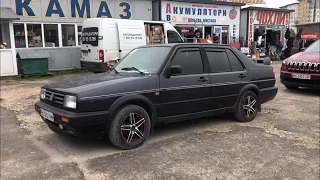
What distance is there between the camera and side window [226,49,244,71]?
5.91 meters

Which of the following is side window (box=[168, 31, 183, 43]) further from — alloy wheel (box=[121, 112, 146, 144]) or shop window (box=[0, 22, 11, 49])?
alloy wheel (box=[121, 112, 146, 144])

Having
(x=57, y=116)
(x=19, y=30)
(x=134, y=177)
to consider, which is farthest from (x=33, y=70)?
(x=134, y=177)

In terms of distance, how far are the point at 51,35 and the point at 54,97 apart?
36.6 feet

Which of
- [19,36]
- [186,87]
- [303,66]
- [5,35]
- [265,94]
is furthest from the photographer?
[19,36]

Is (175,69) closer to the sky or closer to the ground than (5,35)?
closer to the ground

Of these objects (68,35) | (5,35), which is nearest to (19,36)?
(5,35)

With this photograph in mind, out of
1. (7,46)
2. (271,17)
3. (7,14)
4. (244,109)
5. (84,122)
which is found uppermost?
(271,17)

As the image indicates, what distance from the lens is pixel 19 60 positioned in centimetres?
1297

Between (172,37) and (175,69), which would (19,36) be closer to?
(172,37)

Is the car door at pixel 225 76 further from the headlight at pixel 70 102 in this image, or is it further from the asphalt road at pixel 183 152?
the headlight at pixel 70 102

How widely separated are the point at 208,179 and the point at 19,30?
41.8ft

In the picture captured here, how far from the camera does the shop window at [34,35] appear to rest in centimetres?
1400

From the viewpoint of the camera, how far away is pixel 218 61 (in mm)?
5695

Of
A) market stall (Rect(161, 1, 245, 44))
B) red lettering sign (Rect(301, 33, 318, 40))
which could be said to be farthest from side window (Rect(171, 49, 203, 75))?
red lettering sign (Rect(301, 33, 318, 40))
